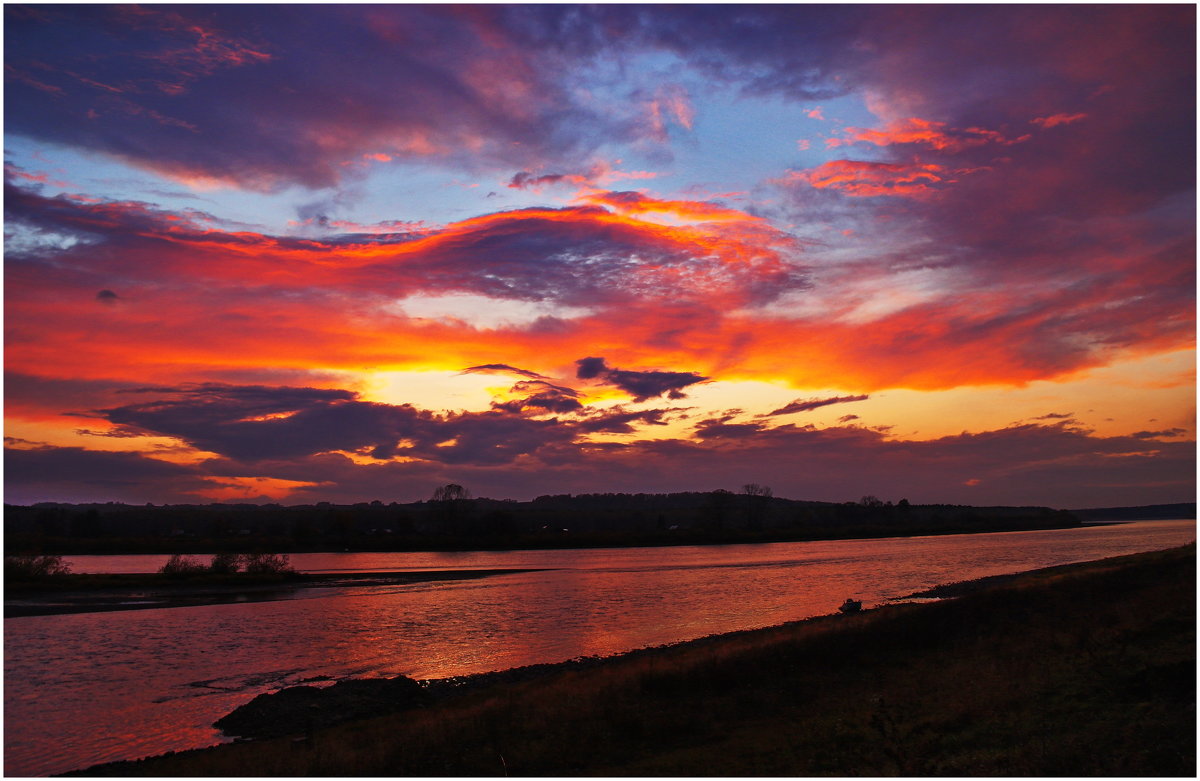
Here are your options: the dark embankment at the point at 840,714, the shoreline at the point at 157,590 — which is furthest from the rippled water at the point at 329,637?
the dark embankment at the point at 840,714

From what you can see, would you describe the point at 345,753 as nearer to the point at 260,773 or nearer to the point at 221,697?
the point at 260,773

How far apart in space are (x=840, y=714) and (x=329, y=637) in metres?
35.6

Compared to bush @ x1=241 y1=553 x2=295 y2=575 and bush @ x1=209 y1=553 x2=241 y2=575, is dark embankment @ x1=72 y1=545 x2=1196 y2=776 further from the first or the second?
bush @ x1=209 y1=553 x2=241 y2=575

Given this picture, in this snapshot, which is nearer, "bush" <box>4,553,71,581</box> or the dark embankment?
the dark embankment

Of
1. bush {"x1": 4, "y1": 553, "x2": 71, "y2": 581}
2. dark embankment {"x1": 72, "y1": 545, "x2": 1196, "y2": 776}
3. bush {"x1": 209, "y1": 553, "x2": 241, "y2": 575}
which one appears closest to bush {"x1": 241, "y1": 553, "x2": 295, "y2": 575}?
bush {"x1": 209, "y1": 553, "x2": 241, "y2": 575}

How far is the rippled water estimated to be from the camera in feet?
91.4

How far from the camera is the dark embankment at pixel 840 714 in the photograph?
55.0 ft

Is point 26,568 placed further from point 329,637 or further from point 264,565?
point 329,637

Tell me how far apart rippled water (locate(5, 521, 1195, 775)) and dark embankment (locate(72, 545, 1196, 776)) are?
699 centimetres

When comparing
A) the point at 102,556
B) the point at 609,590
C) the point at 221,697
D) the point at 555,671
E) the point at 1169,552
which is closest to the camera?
the point at 221,697

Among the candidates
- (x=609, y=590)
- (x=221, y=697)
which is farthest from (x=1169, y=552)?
(x=221, y=697)

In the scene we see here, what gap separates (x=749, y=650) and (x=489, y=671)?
491 inches

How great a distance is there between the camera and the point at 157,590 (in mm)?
76750

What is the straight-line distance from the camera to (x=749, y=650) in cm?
2969
